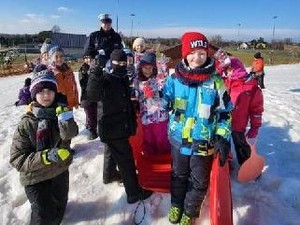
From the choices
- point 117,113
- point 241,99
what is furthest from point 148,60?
point 241,99

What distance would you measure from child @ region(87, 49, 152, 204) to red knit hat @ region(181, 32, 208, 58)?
24.1 inches

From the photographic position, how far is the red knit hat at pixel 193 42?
3.29 meters

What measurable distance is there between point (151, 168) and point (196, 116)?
1220 mm

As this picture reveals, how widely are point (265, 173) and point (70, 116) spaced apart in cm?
252

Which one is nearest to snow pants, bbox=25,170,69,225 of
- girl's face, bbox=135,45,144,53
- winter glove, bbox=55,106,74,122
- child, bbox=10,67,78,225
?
child, bbox=10,67,78,225

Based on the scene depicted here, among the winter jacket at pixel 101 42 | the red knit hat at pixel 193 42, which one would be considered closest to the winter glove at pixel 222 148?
the red knit hat at pixel 193 42

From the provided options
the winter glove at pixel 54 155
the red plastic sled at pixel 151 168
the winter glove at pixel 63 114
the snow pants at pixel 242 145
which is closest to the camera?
the winter glove at pixel 54 155

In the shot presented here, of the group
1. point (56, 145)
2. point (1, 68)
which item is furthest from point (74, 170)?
point (1, 68)

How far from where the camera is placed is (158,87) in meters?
4.53

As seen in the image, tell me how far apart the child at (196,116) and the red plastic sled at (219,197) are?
0.09 meters

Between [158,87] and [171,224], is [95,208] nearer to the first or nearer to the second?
[171,224]

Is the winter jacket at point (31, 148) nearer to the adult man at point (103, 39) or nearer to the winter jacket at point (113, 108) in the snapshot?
the winter jacket at point (113, 108)

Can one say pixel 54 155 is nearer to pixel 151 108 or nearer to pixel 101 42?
pixel 151 108

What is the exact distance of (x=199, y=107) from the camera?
333 centimetres
